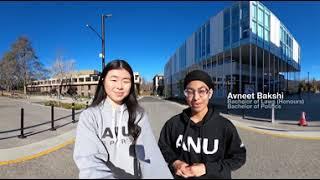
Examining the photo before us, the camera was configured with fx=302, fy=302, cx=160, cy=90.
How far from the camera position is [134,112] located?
2.36m

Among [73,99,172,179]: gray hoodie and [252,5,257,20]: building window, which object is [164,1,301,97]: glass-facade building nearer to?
[252,5,257,20]: building window

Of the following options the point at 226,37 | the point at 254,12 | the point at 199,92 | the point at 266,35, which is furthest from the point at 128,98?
the point at 266,35

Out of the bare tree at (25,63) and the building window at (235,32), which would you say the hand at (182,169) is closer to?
the building window at (235,32)

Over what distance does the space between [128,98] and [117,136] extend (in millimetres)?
380

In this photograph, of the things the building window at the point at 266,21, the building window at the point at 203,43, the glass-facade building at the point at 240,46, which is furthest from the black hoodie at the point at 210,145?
the building window at the point at 203,43

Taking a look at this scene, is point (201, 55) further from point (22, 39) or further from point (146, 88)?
point (146, 88)

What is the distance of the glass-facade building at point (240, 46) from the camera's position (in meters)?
33.2

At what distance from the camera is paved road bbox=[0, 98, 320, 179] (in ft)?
16.8

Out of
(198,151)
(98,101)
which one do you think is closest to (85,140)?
(98,101)

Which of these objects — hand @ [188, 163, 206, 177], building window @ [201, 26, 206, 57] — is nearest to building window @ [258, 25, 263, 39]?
building window @ [201, 26, 206, 57]

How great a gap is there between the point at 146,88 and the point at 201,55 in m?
102

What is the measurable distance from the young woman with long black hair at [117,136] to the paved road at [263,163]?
2384 mm

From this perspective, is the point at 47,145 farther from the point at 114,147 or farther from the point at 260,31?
the point at 260,31

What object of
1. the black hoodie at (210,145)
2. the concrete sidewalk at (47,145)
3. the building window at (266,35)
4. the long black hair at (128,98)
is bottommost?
the concrete sidewalk at (47,145)
